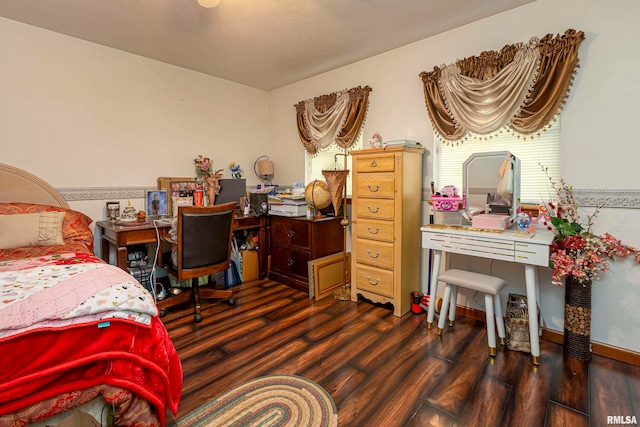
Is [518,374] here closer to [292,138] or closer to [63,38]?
[292,138]

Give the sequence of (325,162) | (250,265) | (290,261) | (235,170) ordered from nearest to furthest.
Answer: (290,261), (250,265), (325,162), (235,170)

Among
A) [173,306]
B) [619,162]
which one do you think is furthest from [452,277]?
[173,306]

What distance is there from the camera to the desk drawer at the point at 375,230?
108 inches

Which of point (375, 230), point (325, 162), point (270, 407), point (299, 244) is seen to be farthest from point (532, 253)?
point (325, 162)

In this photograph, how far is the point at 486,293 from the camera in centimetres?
213

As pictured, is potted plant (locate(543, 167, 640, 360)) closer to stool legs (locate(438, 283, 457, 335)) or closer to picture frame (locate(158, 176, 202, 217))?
stool legs (locate(438, 283, 457, 335))

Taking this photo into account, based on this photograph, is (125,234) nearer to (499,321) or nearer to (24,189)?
(24,189)

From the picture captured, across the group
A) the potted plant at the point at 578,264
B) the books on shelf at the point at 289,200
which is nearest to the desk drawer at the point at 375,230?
the books on shelf at the point at 289,200

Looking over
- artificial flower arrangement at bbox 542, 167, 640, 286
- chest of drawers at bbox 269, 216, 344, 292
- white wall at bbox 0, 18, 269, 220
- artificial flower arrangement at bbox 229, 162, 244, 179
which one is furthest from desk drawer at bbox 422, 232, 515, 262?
white wall at bbox 0, 18, 269, 220

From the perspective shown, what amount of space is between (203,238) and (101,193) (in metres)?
1.37

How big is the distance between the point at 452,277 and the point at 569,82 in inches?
62.3

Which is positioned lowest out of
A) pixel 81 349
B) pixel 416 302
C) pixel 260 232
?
pixel 416 302

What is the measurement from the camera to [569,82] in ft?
7.10

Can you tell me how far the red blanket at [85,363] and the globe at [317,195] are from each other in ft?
6.95
